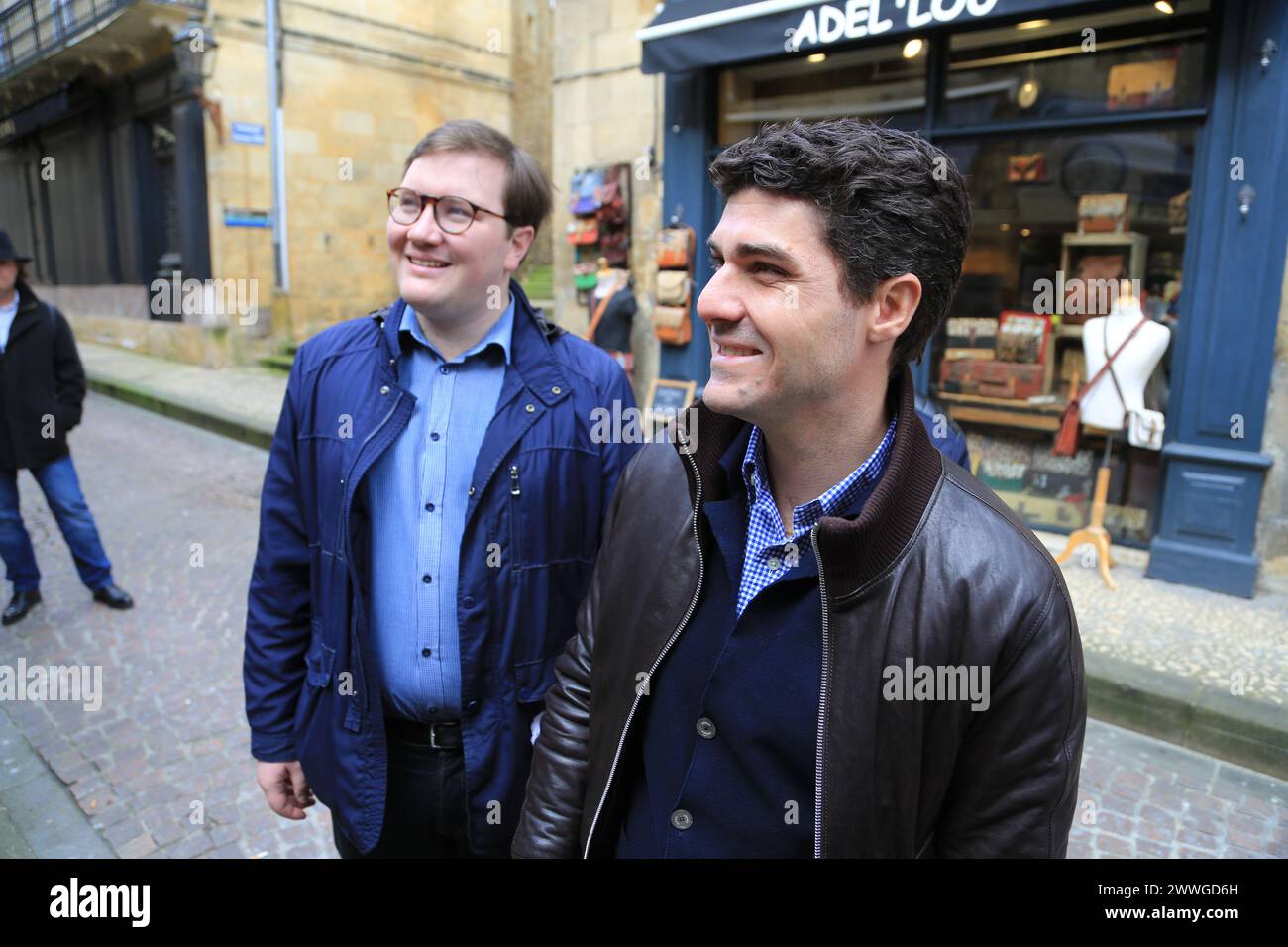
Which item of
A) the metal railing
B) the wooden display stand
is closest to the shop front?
the wooden display stand

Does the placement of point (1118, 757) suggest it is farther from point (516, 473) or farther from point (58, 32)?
point (58, 32)

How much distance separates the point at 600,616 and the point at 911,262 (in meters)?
0.82

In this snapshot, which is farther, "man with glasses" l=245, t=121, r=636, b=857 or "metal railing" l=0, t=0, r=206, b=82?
"metal railing" l=0, t=0, r=206, b=82

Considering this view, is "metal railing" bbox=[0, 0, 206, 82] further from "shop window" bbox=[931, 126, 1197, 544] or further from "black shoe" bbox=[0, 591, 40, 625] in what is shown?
"shop window" bbox=[931, 126, 1197, 544]

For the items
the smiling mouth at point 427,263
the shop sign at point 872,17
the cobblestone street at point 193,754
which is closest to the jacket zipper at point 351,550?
the smiling mouth at point 427,263

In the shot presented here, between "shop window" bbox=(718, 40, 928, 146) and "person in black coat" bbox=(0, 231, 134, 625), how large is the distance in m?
5.00

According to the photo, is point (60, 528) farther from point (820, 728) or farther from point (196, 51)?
point (196, 51)

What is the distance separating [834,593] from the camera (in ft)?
4.38

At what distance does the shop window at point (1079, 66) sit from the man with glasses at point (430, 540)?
17.4ft

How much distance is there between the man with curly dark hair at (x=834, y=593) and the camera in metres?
1.30

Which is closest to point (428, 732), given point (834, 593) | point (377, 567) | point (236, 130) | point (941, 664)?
point (377, 567)

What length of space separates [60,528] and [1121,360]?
6.34 meters

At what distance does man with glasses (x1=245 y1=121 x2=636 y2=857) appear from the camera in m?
2.00

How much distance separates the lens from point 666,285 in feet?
26.6
